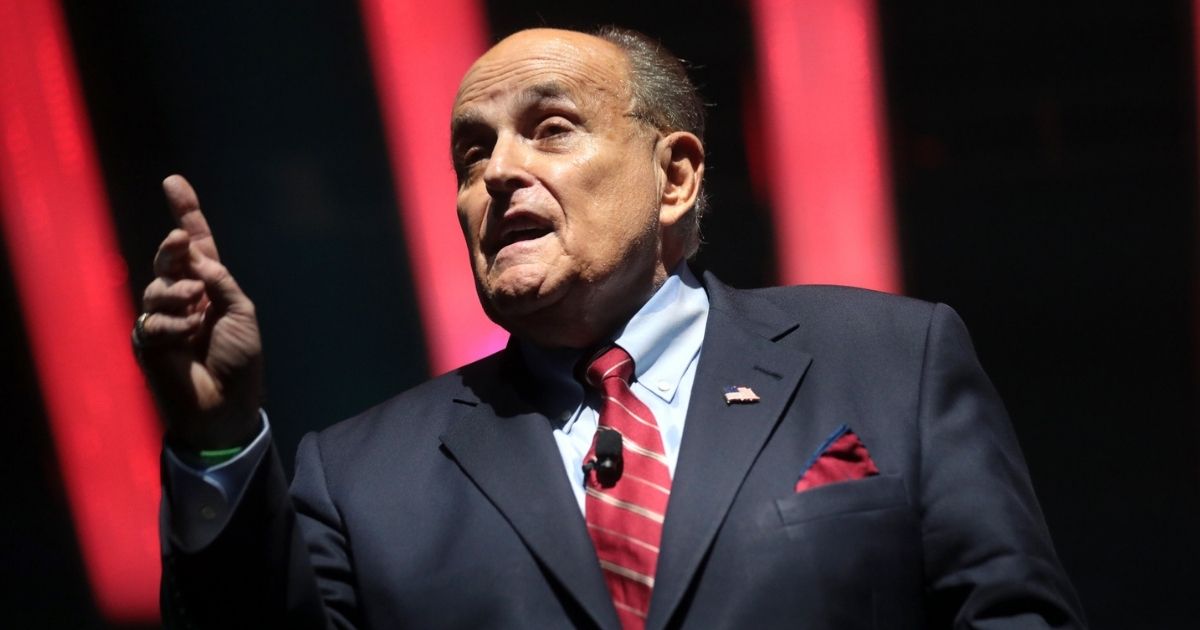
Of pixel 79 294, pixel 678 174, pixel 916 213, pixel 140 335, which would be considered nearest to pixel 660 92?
pixel 678 174

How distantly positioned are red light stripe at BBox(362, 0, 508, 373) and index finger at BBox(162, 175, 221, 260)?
161 centimetres

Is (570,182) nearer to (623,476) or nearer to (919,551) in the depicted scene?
(623,476)

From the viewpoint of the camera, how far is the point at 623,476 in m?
1.88

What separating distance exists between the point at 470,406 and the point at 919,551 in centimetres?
69

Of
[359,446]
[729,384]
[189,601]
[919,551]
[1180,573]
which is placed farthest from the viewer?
[1180,573]

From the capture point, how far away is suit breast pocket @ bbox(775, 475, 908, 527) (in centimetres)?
179

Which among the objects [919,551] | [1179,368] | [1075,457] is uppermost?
[919,551]

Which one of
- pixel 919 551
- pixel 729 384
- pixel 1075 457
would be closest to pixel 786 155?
pixel 1075 457

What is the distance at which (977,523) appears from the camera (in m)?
1.80

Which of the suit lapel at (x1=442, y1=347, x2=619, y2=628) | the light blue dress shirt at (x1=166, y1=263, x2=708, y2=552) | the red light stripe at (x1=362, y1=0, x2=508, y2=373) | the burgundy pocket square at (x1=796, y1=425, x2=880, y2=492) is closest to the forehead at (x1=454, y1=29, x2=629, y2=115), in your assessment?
the light blue dress shirt at (x1=166, y1=263, x2=708, y2=552)

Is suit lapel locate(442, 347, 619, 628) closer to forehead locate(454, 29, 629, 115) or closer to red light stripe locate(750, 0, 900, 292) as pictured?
forehead locate(454, 29, 629, 115)

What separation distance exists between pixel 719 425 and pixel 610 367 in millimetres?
203

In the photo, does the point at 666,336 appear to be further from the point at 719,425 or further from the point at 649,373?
the point at 719,425

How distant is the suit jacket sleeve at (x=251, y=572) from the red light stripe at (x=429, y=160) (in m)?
Result: 1.55
